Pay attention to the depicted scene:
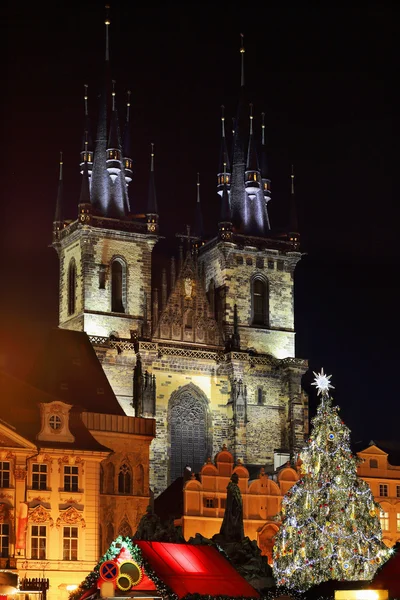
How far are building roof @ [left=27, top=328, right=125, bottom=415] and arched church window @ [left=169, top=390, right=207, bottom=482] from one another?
10.6 metres

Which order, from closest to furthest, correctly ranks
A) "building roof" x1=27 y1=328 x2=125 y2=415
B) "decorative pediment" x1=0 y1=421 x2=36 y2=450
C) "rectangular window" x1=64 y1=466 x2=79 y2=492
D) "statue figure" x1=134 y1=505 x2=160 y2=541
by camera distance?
"statue figure" x1=134 y1=505 x2=160 y2=541, "decorative pediment" x1=0 y1=421 x2=36 y2=450, "rectangular window" x1=64 y1=466 x2=79 y2=492, "building roof" x1=27 y1=328 x2=125 y2=415

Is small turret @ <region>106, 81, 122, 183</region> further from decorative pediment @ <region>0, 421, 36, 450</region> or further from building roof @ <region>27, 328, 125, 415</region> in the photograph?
decorative pediment @ <region>0, 421, 36, 450</region>

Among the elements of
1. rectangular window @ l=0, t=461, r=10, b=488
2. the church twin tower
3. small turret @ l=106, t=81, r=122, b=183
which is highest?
small turret @ l=106, t=81, r=122, b=183

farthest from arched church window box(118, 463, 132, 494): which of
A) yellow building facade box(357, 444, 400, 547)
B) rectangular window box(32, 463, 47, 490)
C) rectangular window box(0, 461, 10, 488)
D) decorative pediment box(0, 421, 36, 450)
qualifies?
yellow building facade box(357, 444, 400, 547)

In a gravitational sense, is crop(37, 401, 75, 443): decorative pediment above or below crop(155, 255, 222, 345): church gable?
below

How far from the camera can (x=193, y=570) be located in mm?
40562

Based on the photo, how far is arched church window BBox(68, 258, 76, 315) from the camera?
79125 millimetres

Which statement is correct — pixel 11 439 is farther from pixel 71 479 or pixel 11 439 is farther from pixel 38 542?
pixel 38 542

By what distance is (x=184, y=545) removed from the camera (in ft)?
138

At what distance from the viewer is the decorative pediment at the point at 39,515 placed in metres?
55.1

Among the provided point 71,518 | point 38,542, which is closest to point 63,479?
point 71,518

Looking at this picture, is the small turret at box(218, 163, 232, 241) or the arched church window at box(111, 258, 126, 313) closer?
the arched church window at box(111, 258, 126, 313)

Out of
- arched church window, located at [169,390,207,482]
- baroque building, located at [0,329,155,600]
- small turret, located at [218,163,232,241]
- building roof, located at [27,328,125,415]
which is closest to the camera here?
baroque building, located at [0,329,155,600]

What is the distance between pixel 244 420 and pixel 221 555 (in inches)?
1363
